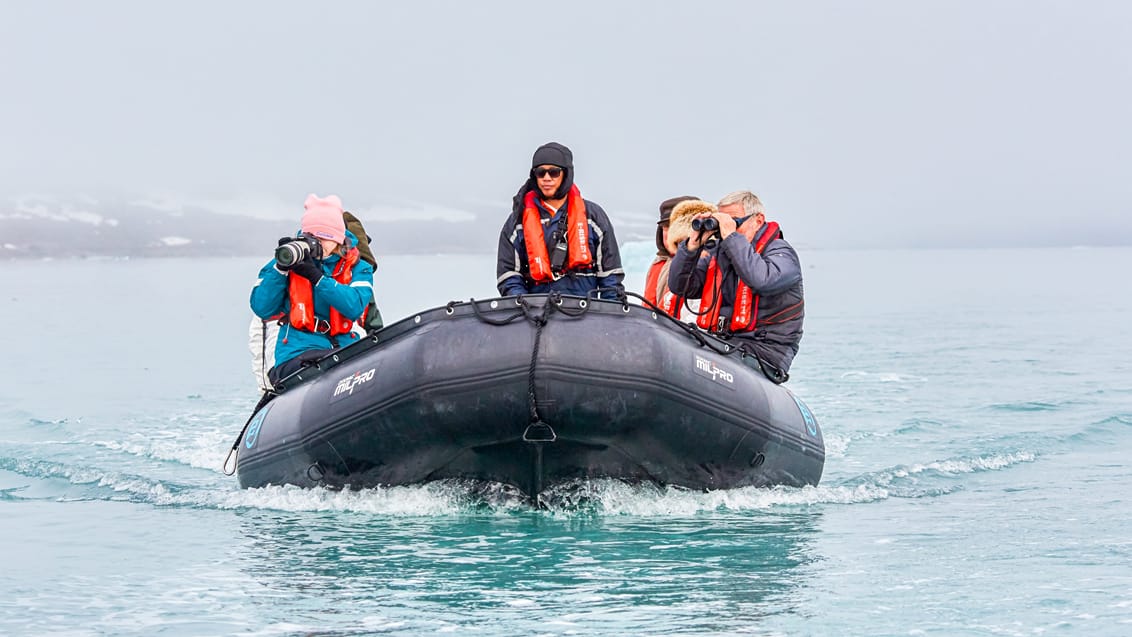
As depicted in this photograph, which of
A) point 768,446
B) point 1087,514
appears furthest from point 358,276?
point 1087,514

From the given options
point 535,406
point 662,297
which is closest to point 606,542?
point 535,406

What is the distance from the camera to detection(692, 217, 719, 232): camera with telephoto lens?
25.0ft

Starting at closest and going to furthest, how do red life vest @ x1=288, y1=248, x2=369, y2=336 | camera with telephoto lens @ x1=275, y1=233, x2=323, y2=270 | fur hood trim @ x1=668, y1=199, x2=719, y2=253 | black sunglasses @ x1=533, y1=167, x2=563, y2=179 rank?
1. camera with telephoto lens @ x1=275, y1=233, x2=323, y2=270
2. black sunglasses @ x1=533, y1=167, x2=563, y2=179
3. red life vest @ x1=288, y1=248, x2=369, y2=336
4. fur hood trim @ x1=668, y1=199, x2=719, y2=253

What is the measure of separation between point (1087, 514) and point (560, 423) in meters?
2.75

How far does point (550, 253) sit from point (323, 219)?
1256 millimetres

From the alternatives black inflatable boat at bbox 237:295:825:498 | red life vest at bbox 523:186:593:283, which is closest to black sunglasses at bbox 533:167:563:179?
red life vest at bbox 523:186:593:283

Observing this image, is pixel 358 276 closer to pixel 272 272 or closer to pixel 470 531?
pixel 272 272

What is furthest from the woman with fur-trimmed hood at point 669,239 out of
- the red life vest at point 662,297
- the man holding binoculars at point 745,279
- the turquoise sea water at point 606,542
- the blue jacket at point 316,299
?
the blue jacket at point 316,299

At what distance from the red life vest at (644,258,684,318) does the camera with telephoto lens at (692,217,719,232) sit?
0.54 metres

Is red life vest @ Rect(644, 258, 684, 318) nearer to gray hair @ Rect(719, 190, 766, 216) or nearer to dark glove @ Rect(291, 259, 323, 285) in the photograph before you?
gray hair @ Rect(719, 190, 766, 216)

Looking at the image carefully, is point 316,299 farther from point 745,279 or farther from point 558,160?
point 745,279

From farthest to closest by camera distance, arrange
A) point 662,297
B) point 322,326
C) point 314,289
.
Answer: point 662,297 < point 322,326 < point 314,289

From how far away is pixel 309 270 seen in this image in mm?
7301

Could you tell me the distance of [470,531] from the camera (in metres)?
6.58
